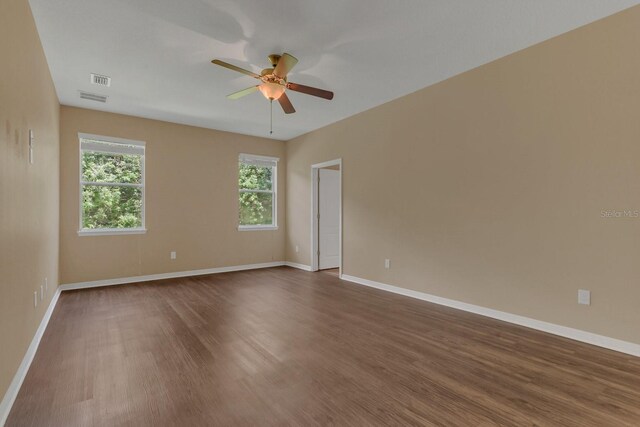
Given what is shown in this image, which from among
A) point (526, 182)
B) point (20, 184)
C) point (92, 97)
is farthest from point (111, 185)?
point (526, 182)

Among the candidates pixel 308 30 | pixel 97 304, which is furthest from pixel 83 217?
pixel 308 30

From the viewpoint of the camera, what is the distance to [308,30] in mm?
2785

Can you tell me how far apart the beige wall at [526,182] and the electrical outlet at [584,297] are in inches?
2.0

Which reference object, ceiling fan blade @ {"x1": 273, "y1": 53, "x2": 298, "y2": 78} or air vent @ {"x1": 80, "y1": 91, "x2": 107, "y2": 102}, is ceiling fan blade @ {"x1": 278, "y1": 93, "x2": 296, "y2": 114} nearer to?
ceiling fan blade @ {"x1": 273, "y1": 53, "x2": 298, "y2": 78}

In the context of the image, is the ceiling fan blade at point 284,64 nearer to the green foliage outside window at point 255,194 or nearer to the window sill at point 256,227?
the green foliage outside window at point 255,194

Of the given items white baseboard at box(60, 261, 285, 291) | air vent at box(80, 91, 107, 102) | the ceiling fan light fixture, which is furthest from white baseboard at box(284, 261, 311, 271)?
air vent at box(80, 91, 107, 102)

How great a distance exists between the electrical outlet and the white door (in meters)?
4.15

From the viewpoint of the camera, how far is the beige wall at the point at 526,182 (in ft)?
8.62

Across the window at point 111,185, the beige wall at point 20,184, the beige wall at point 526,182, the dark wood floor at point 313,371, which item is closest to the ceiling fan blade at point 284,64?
the beige wall at point 20,184

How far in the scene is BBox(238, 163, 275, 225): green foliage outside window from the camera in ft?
21.4

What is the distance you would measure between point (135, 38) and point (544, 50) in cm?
384

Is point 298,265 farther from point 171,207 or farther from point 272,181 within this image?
point 171,207

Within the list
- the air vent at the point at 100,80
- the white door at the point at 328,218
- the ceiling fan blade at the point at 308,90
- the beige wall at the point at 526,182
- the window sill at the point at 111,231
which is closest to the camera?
the beige wall at the point at 526,182

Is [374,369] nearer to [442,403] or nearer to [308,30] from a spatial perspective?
[442,403]
